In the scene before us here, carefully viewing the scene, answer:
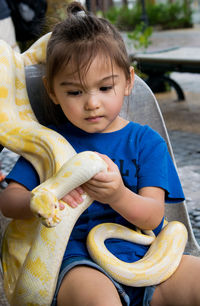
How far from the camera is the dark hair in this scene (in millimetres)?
1544

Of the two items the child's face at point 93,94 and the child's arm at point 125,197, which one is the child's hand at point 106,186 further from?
the child's face at point 93,94

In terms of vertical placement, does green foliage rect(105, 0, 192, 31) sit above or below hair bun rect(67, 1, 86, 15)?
below

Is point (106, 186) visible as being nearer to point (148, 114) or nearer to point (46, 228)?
point (46, 228)

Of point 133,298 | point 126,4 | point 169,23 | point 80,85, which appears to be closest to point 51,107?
point 80,85

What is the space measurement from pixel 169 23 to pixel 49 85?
18.2 m

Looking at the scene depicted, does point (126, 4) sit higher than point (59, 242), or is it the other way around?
point (59, 242)

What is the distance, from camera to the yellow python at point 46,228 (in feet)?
4.37

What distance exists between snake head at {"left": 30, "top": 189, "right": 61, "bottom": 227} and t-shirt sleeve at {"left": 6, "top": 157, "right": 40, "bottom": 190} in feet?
1.24

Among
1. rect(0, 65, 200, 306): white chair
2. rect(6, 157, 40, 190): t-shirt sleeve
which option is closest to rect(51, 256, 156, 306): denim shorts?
rect(6, 157, 40, 190): t-shirt sleeve

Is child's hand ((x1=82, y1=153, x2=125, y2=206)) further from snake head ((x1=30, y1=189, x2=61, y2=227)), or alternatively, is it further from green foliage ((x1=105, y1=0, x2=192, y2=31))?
green foliage ((x1=105, y1=0, x2=192, y2=31))

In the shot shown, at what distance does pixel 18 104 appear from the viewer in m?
1.80

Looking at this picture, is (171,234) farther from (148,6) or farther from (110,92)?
(148,6)

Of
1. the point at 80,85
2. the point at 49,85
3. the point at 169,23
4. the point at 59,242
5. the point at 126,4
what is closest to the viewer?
the point at 59,242

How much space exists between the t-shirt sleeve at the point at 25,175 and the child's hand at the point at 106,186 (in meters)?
0.27
